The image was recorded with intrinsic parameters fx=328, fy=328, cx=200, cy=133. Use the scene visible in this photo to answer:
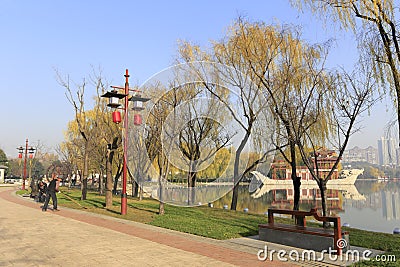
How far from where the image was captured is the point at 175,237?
266 inches

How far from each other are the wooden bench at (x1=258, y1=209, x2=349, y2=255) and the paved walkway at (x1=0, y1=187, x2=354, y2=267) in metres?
0.30

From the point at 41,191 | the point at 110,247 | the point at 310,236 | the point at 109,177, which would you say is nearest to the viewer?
the point at 310,236

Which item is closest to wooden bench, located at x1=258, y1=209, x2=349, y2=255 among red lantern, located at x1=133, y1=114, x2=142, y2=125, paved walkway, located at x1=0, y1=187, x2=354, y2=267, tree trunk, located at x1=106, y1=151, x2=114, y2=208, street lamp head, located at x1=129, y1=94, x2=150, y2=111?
paved walkway, located at x1=0, y1=187, x2=354, y2=267

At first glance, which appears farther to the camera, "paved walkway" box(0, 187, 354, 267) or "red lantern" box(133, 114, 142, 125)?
"red lantern" box(133, 114, 142, 125)

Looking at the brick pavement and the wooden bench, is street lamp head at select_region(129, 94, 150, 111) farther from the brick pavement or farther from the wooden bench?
the wooden bench

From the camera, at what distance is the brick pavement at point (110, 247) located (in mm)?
4750

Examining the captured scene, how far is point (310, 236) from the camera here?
5.52 meters

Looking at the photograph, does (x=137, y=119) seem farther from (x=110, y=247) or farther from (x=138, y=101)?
(x=110, y=247)

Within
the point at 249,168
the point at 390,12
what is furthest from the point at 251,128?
the point at 390,12

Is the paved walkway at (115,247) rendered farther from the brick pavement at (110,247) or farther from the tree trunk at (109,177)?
the tree trunk at (109,177)

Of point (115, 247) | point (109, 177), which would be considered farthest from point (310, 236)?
point (109, 177)

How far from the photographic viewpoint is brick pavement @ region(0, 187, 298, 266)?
4750 mm

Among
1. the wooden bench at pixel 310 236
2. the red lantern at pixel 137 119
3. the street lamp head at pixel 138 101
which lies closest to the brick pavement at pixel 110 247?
the wooden bench at pixel 310 236

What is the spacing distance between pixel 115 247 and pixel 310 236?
11.1 feet
